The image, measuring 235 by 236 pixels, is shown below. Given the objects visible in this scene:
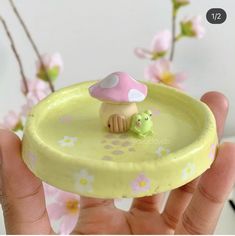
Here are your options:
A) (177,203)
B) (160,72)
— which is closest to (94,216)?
(177,203)

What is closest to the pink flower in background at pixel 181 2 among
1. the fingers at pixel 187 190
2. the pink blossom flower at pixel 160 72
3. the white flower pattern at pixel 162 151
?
the pink blossom flower at pixel 160 72

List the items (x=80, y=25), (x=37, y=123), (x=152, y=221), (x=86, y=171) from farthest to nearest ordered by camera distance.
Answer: (x=80, y=25) < (x=152, y=221) < (x=37, y=123) < (x=86, y=171)

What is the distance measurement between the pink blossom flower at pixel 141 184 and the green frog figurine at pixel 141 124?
0.28 feet

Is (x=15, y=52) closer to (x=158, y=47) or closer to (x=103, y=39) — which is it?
(x=103, y=39)

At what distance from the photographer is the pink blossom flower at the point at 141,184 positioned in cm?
54

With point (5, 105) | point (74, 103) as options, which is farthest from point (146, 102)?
point (5, 105)

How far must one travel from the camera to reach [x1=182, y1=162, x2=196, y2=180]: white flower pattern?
1.85 feet

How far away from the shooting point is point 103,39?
38.1 inches

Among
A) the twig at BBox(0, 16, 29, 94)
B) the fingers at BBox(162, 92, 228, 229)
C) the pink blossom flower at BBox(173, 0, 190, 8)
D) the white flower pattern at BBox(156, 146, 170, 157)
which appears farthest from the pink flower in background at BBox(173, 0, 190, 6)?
the white flower pattern at BBox(156, 146, 170, 157)

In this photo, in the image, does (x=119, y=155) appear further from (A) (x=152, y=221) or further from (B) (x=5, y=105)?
(B) (x=5, y=105)

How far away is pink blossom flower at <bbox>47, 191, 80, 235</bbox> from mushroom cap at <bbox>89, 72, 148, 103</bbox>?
442 mm

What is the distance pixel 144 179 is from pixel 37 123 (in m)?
0.19

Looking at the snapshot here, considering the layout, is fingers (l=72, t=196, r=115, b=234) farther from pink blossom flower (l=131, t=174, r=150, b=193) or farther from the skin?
pink blossom flower (l=131, t=174, r=150, b=193)

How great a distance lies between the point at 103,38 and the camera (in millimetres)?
968
